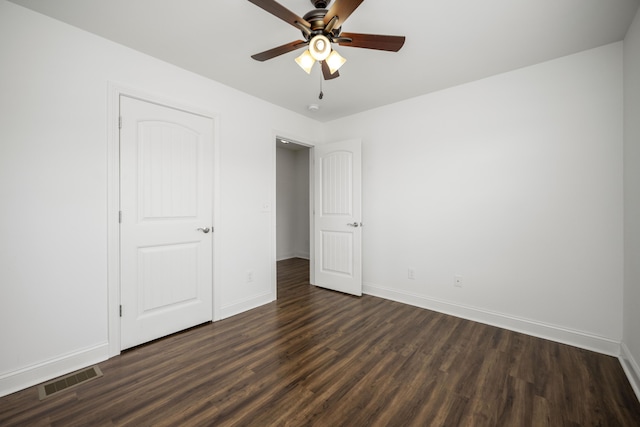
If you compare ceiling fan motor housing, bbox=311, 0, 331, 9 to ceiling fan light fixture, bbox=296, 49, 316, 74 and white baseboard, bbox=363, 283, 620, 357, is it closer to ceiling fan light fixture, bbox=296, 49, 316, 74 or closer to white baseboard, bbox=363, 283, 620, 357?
ceiling fan light fixture, bbox=296, 49, 316, 74

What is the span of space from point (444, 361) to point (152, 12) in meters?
3.32

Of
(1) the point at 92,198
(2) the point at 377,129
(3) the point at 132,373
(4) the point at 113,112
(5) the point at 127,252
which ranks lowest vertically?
(3) the point at 132,373

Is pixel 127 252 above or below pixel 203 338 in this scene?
above

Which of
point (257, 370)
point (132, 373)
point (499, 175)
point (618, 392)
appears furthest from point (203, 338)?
point (499, 175)

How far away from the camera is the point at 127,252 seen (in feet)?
7.42

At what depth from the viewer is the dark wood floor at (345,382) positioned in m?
1.53

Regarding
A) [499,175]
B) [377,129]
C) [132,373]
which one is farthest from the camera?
[377,129]

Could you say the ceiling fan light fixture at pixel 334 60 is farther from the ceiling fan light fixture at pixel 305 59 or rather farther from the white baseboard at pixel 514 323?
the white baseboard at pixel 514 323

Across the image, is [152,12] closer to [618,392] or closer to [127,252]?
[127,252]

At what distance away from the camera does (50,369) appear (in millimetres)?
1877

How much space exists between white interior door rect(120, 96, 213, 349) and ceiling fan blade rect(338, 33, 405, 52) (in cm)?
176

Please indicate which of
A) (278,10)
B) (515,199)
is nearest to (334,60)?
(278,10)

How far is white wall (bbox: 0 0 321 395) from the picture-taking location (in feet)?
5.75

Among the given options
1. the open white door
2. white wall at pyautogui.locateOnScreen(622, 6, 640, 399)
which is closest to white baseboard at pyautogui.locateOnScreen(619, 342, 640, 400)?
white wall at pyautogui.locateOnScreen(622, 6, 640, 399)
